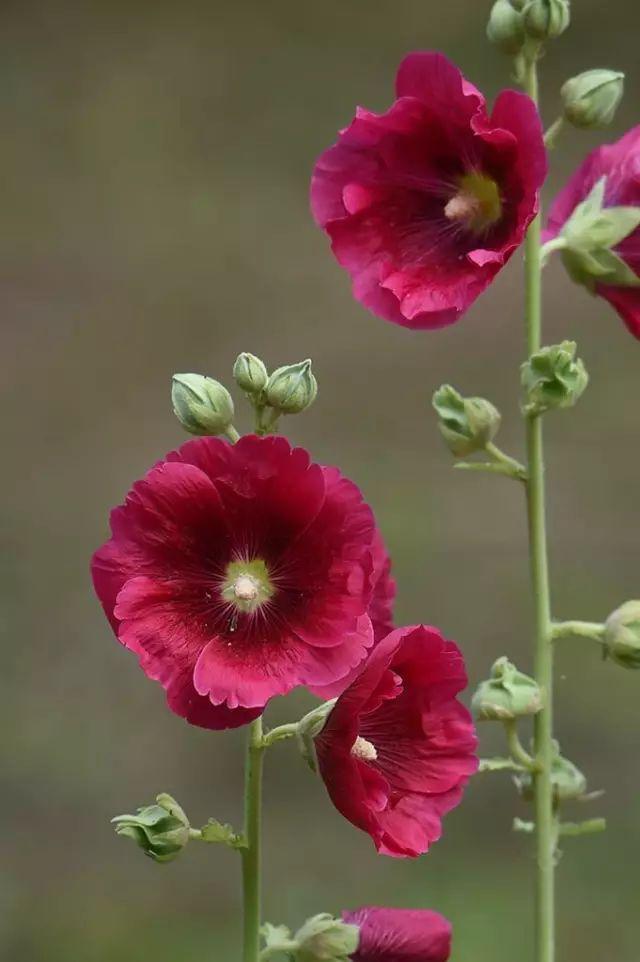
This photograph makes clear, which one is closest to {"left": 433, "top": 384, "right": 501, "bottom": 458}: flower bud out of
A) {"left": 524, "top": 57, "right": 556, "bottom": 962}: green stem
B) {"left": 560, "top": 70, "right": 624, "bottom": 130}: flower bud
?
{"left": 524, "top": 57, "right": 556, "bottom": 962}: green stem

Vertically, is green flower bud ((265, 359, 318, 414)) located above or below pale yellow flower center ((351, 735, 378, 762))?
above

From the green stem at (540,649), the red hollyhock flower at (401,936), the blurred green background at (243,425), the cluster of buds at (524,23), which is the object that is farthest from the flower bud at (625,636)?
the blurred green background at (243,425)

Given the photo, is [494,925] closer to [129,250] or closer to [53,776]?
[53,776]

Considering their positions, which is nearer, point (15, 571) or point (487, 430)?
point (487, 430)

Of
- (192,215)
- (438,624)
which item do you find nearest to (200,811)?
(438,624)

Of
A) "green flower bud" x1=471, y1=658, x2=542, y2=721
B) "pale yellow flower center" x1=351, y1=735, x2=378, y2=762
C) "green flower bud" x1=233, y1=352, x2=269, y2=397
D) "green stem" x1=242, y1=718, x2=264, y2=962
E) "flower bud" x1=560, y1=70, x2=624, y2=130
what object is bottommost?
"green stem" x1=242, y1=718, x2=264, y2=962

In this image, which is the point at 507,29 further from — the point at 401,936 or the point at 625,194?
the point at 401,936

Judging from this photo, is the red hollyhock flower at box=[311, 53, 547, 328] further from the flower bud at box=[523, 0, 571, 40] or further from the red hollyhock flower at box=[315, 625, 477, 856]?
the red hollyhock flower at box=[315, 625, 477, 856]
